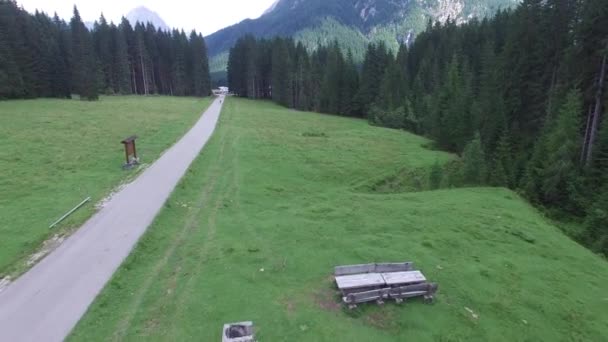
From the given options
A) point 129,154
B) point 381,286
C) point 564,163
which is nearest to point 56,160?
point 129,154

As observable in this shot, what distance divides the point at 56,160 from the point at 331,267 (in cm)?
2469

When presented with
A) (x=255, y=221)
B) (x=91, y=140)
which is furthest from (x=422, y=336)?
(x=91, y=140)

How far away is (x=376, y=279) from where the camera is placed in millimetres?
10883

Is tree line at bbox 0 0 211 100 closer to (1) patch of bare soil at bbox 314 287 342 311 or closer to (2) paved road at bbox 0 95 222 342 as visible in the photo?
(2) paved road at bbox 0 95 222 342

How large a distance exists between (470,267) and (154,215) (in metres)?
14.4

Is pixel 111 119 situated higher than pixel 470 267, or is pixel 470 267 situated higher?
pixel 111 119

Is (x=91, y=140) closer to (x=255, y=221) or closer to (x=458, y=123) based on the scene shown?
(x=255, y=221)

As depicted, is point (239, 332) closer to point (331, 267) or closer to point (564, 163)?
point (331, 267)

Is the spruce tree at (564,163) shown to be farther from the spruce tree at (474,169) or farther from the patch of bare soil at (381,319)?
the patch of bare soil at (381,319)

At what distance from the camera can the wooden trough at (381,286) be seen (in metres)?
10.4

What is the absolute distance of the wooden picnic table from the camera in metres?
10.6

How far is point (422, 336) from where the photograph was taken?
948cm

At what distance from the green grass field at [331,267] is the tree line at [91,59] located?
63235mm

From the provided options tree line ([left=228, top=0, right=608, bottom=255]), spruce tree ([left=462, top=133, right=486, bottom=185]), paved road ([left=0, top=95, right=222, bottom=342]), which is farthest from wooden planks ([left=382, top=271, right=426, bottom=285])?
spruce tree ([left=462, top=133, right=486, bottom=185])
